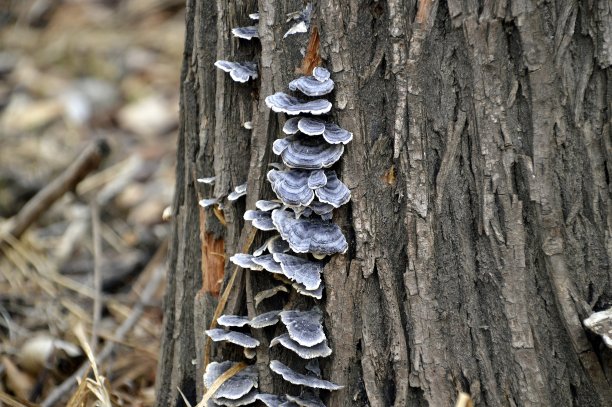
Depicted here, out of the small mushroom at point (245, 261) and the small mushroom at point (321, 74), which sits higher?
the small mushroom at point (321, 74)

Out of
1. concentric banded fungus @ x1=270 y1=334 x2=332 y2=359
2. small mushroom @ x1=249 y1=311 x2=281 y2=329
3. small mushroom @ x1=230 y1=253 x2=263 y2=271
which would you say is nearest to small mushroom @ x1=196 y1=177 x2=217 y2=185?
small mushroom @ x1=230 y1=253 x2=263 y2=271

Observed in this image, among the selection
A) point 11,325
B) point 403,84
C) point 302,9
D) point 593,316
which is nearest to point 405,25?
point 403,84

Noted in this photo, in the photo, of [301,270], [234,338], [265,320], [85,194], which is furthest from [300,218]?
[85,194]

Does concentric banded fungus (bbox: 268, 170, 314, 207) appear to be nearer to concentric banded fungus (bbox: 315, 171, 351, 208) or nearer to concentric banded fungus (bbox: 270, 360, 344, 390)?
concentric banded fungus (bbox: 315, 171, 351, 208)

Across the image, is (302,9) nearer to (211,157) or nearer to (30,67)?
(211,157)

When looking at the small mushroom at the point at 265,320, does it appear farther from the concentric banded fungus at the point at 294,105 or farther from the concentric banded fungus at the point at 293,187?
the concentric banded fungus at the point at 294,105

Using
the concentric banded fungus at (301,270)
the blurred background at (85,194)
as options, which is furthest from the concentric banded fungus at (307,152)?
the blurred background at (85,194)
